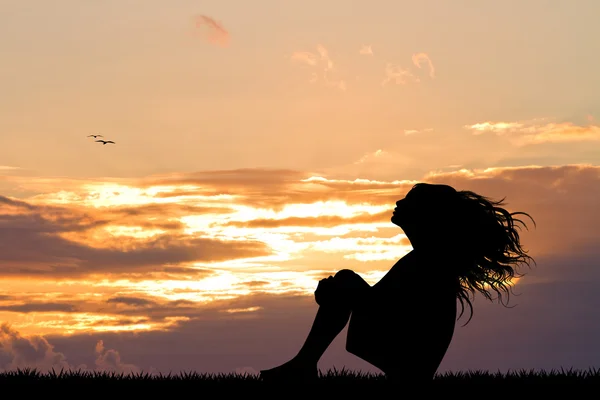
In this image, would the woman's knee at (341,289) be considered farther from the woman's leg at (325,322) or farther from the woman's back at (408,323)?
the woman's back at (408,323)

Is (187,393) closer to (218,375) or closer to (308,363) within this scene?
(218,375)

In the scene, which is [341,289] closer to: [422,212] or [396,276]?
[396,276]

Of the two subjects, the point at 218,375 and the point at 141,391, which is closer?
the point at 141,391

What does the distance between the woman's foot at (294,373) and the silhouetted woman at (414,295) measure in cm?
1

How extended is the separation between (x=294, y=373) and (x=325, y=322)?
2.43ft

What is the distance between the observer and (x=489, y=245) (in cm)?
1119

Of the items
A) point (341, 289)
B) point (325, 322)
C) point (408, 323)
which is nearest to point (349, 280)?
point (341, 289)

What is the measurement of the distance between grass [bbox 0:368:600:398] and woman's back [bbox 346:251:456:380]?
1723mm

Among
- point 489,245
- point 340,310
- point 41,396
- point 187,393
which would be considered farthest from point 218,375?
point 489,245

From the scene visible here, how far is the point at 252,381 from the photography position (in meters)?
13.2

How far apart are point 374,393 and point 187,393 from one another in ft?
8.91

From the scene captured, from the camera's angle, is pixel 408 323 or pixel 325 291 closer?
pixel 325 291

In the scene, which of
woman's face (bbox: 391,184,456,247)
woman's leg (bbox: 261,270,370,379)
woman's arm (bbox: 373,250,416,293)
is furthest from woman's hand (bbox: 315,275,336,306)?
woman's face (bbox: 391,184,456,247)

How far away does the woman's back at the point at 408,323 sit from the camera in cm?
1081
